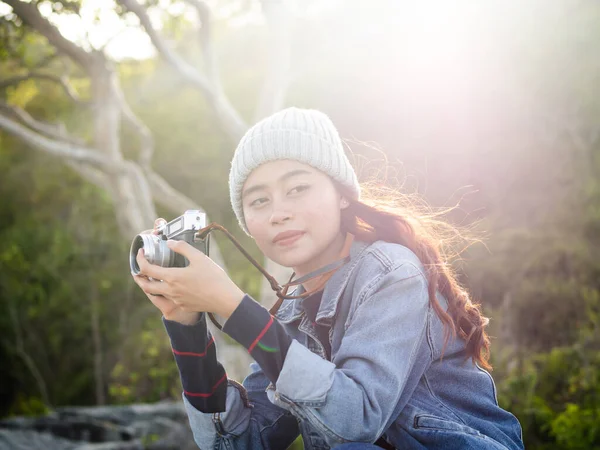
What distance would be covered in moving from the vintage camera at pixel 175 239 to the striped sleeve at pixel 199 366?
20 cm

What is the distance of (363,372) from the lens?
1.35 meters

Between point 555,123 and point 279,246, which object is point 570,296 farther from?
point 279,246

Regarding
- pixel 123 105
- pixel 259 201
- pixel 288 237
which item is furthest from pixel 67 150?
pixel 288 237

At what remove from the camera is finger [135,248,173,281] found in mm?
1361

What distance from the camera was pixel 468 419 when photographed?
5.06ft

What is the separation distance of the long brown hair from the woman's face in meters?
0.11

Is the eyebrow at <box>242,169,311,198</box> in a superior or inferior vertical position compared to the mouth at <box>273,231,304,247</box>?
superior

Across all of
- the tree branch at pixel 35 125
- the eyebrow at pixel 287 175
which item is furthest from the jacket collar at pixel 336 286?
the tree branch at pixel 35 125

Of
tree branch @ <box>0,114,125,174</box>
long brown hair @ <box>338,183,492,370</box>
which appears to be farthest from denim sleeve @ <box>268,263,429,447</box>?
tree branch @ <box>0,114,125,174</box>

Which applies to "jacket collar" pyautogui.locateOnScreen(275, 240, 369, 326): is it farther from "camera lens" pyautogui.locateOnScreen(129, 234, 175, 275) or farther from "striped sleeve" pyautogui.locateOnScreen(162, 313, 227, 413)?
"camera lens" pyautogui.locateOnScreen(129, 234, 175, 275)

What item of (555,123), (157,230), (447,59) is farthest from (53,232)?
(157,230)

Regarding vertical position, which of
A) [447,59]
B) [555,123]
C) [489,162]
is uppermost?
[447,59]

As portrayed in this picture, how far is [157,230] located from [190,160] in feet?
30.6

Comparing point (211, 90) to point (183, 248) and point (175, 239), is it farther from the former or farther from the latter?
point (183, 248)
